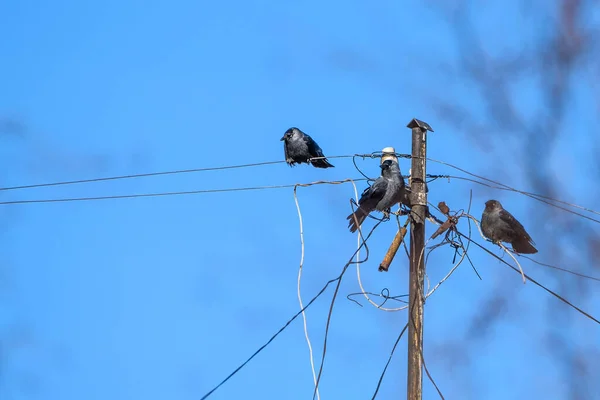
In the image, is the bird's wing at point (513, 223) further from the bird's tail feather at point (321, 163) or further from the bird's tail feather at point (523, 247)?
the bird's tail feather at point (321, 163)

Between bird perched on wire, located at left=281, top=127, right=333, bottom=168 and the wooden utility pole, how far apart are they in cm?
509

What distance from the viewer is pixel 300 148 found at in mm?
18188

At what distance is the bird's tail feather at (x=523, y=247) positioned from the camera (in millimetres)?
14734

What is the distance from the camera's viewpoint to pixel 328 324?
13.0m

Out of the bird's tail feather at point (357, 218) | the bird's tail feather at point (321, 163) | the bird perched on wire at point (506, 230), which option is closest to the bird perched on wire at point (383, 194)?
the bird's tail feather at point (357, 218)

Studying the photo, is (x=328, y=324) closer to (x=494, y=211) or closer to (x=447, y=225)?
(x=447, y=225)

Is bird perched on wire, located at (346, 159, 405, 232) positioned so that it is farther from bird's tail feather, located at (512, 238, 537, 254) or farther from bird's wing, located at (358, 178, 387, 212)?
bird's tail feather, located at (512, 238, 537, 254)

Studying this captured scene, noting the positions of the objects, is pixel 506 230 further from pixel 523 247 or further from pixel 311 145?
pixel 311 145

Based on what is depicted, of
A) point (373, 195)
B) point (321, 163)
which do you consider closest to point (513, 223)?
point (373, 195)

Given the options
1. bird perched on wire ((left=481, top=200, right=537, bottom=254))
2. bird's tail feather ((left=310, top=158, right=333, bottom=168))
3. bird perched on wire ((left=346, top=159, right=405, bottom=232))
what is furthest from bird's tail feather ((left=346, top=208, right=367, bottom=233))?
bird's tail feather ((left=310, top=158, right=333, bottom=168))

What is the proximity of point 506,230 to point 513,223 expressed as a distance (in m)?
0.13

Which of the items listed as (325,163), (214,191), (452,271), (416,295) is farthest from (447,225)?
(325,163)

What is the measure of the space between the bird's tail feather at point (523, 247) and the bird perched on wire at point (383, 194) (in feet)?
7.46

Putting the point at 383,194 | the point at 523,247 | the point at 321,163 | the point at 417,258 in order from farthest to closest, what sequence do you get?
the point at 321,163, the point at 523,247, the point at 383,194, the point at 417,258
